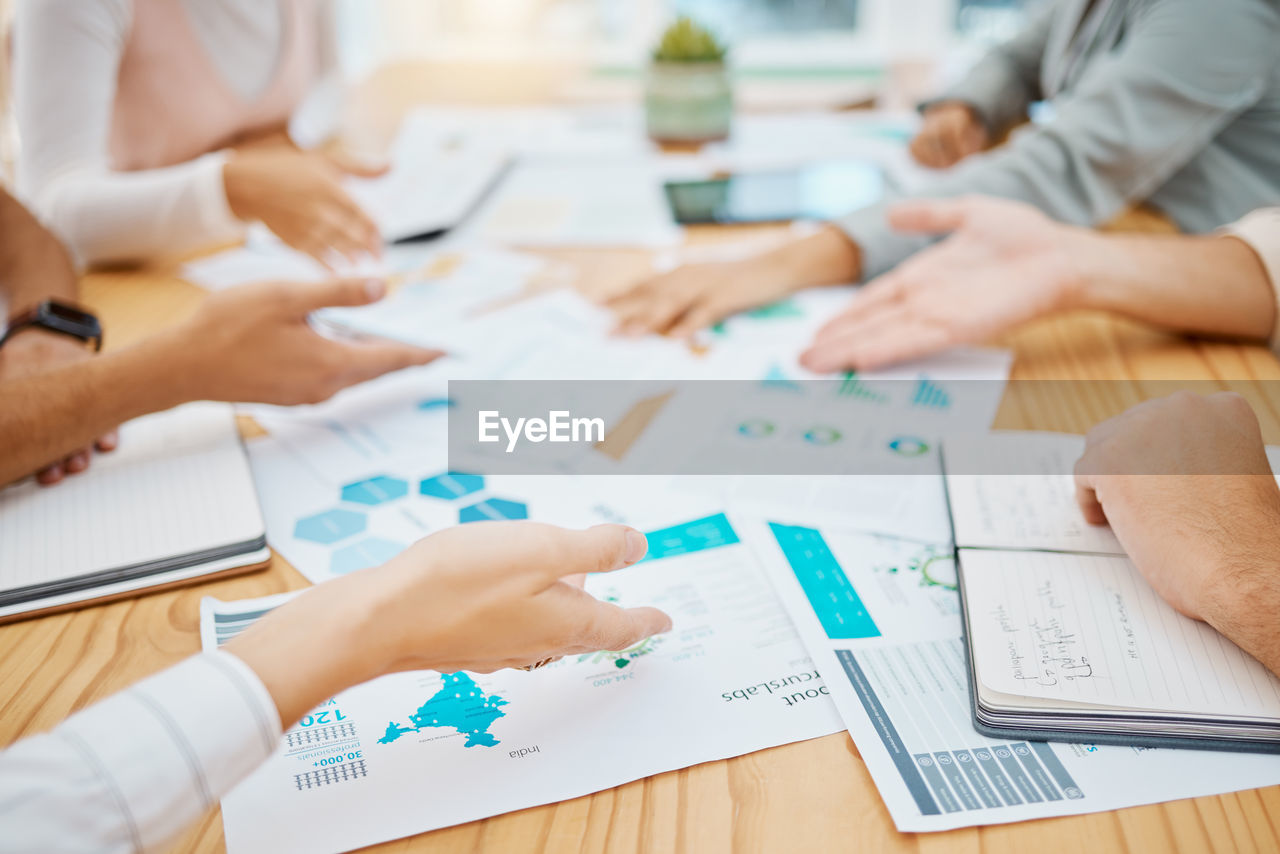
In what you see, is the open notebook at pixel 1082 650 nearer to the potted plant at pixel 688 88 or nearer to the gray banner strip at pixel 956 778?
the gray banner strip at pixel 956 778

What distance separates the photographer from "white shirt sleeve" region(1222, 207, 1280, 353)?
33.2 inches

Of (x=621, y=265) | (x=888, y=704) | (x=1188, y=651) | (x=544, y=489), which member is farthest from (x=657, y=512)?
(x=621, y=265)

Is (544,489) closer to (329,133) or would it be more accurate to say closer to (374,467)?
(374,467)

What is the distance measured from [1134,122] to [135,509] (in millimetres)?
1048

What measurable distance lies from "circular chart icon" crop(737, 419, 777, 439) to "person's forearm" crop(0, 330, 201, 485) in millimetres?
453

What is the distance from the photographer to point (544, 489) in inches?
27.4

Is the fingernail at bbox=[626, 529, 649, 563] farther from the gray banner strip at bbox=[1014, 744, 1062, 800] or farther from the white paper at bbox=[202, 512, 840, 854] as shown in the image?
the gray banner strip at bbox=[1014, 744, 1062, 800]

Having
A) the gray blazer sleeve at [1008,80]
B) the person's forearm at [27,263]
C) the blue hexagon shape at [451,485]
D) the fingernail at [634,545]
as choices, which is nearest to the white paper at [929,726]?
the fingernail at [634,545]

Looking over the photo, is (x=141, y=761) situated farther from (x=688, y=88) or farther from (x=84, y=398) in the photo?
(x=688, y=88)

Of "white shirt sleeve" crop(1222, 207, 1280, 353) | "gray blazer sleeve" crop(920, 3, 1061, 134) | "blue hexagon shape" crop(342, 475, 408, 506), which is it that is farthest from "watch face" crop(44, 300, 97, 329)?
"gray blazer sleeve" crop(920, 3, 1061, 134)

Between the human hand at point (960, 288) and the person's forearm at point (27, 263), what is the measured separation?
0.80 metres

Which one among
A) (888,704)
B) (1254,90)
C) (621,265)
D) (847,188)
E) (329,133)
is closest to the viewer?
(888,704)

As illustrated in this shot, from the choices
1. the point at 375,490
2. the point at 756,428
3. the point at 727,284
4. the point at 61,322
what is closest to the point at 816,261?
the point at 727,284

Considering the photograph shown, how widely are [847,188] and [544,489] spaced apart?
0.83 metres
